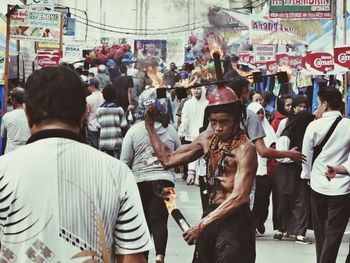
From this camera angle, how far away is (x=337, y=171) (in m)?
8.82

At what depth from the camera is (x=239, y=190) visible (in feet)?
21.1

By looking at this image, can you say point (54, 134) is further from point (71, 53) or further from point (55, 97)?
point (71, 53)

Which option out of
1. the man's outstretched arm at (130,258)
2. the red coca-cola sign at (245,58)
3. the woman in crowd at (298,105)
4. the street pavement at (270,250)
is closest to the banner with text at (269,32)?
the red coca-cola sign at (245,58)

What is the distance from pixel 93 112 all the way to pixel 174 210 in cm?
1187

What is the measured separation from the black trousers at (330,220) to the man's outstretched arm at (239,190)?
2.80 meters

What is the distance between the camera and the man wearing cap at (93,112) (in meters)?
17.5

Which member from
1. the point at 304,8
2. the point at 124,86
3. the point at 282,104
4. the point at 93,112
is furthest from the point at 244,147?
the point at 304,8

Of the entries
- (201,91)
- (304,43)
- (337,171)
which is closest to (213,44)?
(337,171)

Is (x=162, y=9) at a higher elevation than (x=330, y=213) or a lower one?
higher

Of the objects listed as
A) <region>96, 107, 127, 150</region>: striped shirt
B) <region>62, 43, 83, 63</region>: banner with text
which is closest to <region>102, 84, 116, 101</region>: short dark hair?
<region>96, 107, 127, 150</region>: striped shirt

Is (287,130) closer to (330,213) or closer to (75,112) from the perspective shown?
(330,213)

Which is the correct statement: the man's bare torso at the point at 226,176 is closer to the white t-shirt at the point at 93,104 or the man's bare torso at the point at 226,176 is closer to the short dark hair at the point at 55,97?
the short dark hair at the point at 55,97

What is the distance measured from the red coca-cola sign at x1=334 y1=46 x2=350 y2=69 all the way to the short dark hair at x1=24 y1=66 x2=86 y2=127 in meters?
15.2

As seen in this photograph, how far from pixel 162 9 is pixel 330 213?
59.9 meters
